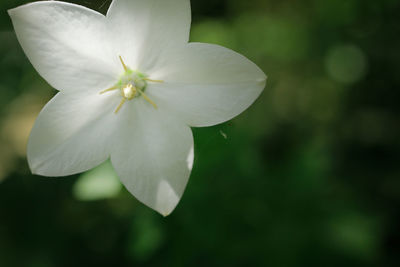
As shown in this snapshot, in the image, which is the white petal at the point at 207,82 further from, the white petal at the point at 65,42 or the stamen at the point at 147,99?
the white petal at the point at 65,42

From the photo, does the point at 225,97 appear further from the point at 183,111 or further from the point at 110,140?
the point at 110,140

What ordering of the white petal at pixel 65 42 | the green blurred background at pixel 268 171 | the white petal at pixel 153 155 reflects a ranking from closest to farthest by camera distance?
the white petal at pixel 65 42
the white petal at pixel 153 155
the green blurred background at pixel 268 171

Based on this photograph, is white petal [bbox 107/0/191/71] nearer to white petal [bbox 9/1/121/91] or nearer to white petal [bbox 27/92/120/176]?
white petal [bbox 9/1/121/91]

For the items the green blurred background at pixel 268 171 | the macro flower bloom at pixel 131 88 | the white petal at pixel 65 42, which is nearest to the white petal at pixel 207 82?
the macro flower bloom at pixel 131 88

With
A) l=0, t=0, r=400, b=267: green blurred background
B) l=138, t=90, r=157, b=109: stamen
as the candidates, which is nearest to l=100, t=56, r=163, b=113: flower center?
l=138, t=90, r=157, b=109: stamen

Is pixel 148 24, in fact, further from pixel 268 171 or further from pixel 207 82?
pixel 268 171
